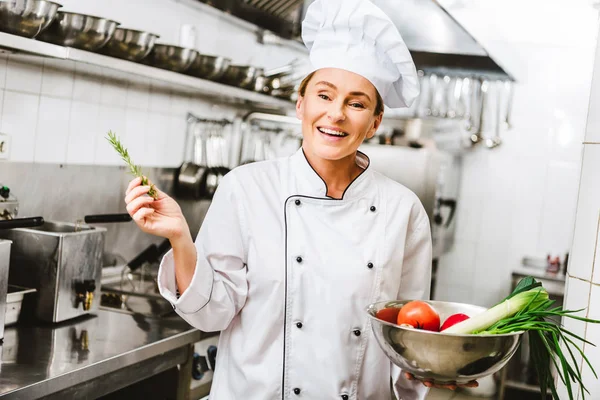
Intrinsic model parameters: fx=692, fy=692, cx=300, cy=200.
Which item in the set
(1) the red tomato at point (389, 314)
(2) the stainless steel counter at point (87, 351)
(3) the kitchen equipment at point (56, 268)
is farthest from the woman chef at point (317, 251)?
(3) the kitchen equipment at point (56, 268)

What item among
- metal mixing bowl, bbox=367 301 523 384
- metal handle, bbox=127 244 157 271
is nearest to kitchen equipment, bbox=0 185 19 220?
metal handle, bbox=127 244 157 271

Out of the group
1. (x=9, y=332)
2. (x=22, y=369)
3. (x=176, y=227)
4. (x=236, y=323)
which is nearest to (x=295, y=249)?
(x=236, y=323)

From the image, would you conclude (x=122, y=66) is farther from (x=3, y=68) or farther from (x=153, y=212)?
(x=153, y=212)

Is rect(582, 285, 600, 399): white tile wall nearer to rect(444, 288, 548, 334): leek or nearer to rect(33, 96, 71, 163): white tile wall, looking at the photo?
rect(444, 288, 548, 334): leek

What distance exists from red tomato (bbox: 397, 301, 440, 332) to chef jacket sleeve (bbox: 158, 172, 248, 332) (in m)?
0.38

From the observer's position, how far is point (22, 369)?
1806mm

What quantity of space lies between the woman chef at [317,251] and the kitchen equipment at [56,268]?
0.84 meters

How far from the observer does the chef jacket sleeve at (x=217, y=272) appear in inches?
57.0

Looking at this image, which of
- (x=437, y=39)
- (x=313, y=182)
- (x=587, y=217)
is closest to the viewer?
(x=313, y=182)

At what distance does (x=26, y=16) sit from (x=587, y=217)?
171 cm

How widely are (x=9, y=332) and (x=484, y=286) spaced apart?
4.25 m

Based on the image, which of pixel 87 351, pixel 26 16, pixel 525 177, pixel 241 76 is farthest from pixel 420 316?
pixel 525 177

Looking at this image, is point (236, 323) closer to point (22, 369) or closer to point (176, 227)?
point (176, 227)

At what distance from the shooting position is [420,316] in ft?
4.50
